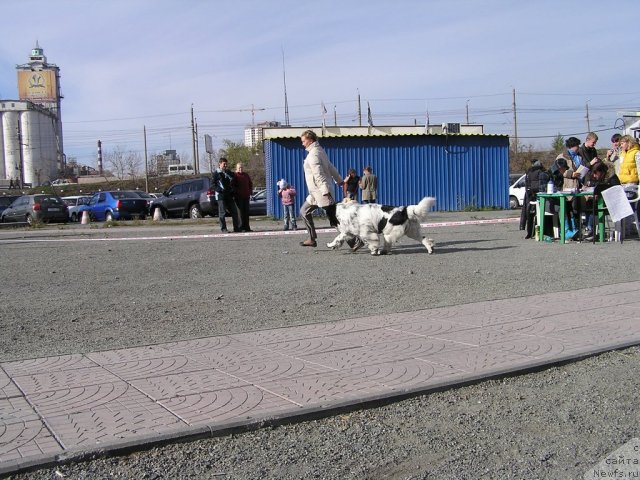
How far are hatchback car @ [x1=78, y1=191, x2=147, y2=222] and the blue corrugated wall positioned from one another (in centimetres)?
631

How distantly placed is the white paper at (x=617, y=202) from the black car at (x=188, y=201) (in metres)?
17.7

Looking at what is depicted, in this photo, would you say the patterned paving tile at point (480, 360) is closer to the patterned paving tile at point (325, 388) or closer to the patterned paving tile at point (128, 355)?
the patterned paving tile at point (325, 388)

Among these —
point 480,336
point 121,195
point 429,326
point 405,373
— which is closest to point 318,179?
point 429,326

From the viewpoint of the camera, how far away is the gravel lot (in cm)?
393

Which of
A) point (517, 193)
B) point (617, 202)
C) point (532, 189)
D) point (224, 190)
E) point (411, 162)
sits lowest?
point (617, 202)

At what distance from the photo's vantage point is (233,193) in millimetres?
18734

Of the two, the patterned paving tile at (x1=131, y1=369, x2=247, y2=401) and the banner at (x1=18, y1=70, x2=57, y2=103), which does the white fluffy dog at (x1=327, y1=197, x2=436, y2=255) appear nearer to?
the patterned paving tile at (x1=131, y1=369, x2=247, y2=401)

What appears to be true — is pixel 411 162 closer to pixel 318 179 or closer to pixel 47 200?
pixel 47 200

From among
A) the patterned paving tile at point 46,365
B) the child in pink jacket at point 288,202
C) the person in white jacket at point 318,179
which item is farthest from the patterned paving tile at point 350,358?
the child in pink jacket at point 288,202

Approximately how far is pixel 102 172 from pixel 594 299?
98214mm

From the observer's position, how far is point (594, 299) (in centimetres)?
819

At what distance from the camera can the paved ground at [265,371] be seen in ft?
14.0

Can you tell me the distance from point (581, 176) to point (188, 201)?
1825 cm

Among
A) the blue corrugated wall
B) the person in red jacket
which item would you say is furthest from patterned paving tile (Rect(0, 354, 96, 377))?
the blue corrugated wall
